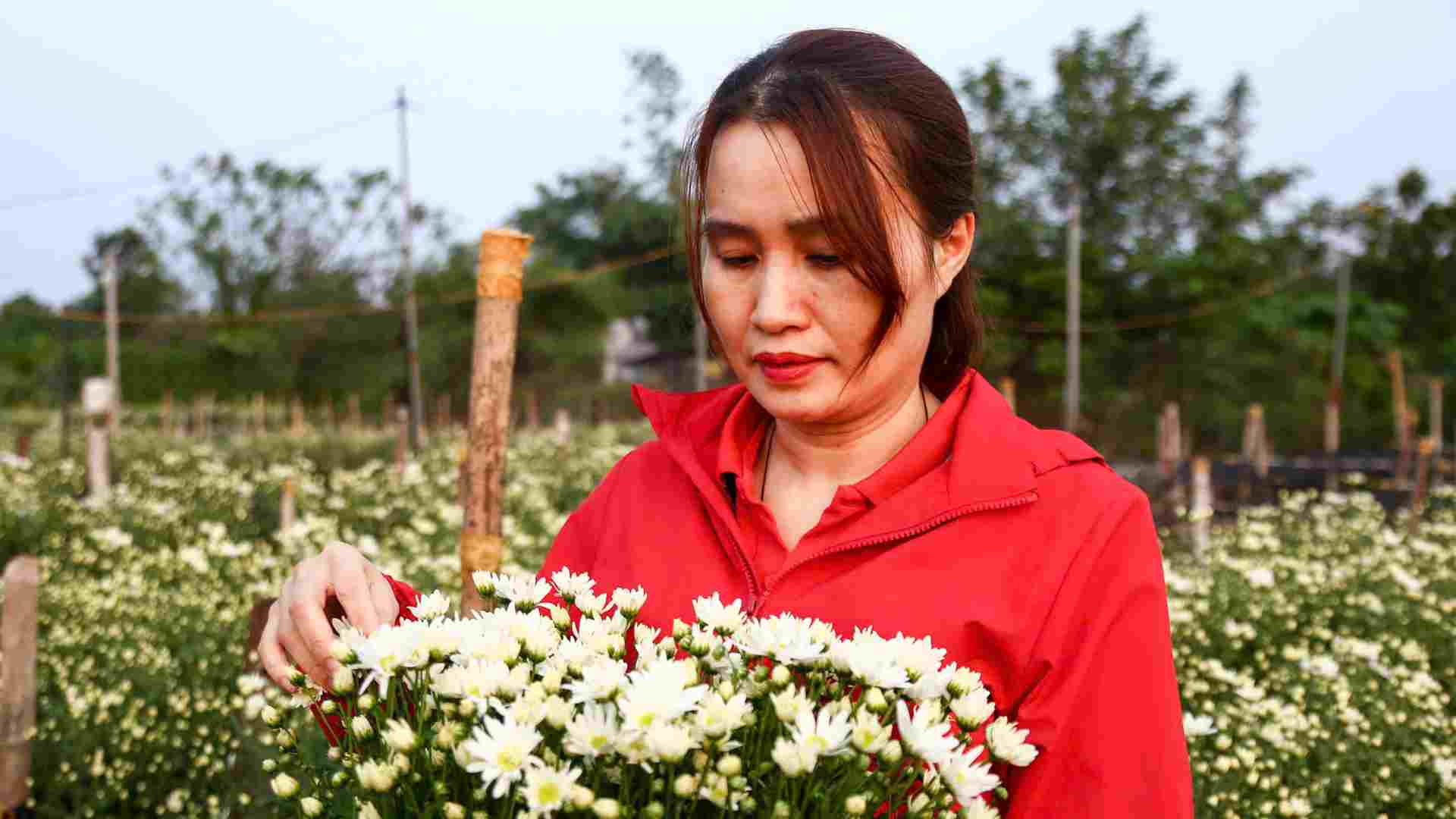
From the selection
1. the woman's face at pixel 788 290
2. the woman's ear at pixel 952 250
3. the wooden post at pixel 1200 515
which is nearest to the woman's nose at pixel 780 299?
the woman's face at pixel 788 290

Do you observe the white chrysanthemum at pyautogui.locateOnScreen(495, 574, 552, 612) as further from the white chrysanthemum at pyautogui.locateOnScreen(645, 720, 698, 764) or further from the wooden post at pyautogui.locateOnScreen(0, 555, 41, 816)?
the wooden post at pyautogui.locateOnScreen(0, 555, 41, 816)

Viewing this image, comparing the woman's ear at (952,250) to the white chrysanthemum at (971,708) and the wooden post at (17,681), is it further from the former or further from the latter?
the wooden post at (17,681)

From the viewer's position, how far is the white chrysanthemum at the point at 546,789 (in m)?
0.76

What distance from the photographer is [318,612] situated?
1.15m

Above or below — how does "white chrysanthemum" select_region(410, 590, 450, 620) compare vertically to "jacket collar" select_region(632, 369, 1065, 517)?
below

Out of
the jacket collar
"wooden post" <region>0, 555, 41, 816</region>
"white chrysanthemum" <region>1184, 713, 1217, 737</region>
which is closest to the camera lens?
the jacket collar

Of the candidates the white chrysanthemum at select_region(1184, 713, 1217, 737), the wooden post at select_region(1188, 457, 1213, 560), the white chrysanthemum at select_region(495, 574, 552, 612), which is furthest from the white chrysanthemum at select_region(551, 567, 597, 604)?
the wooden post at select_region(1188, 457, 1213, 560)

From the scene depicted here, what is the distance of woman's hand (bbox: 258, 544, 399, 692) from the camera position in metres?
1.14

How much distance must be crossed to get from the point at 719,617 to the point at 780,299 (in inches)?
16.6

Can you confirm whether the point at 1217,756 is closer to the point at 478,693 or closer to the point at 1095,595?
the point at 1095,595

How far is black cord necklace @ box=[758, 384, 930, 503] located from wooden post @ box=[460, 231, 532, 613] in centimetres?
112

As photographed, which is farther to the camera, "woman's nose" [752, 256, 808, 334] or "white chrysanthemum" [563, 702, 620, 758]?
"woman's nose" [752, 256, 808, 334]

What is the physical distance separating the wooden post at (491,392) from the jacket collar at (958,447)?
1009 millimetres

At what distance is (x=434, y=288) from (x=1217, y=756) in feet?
125
